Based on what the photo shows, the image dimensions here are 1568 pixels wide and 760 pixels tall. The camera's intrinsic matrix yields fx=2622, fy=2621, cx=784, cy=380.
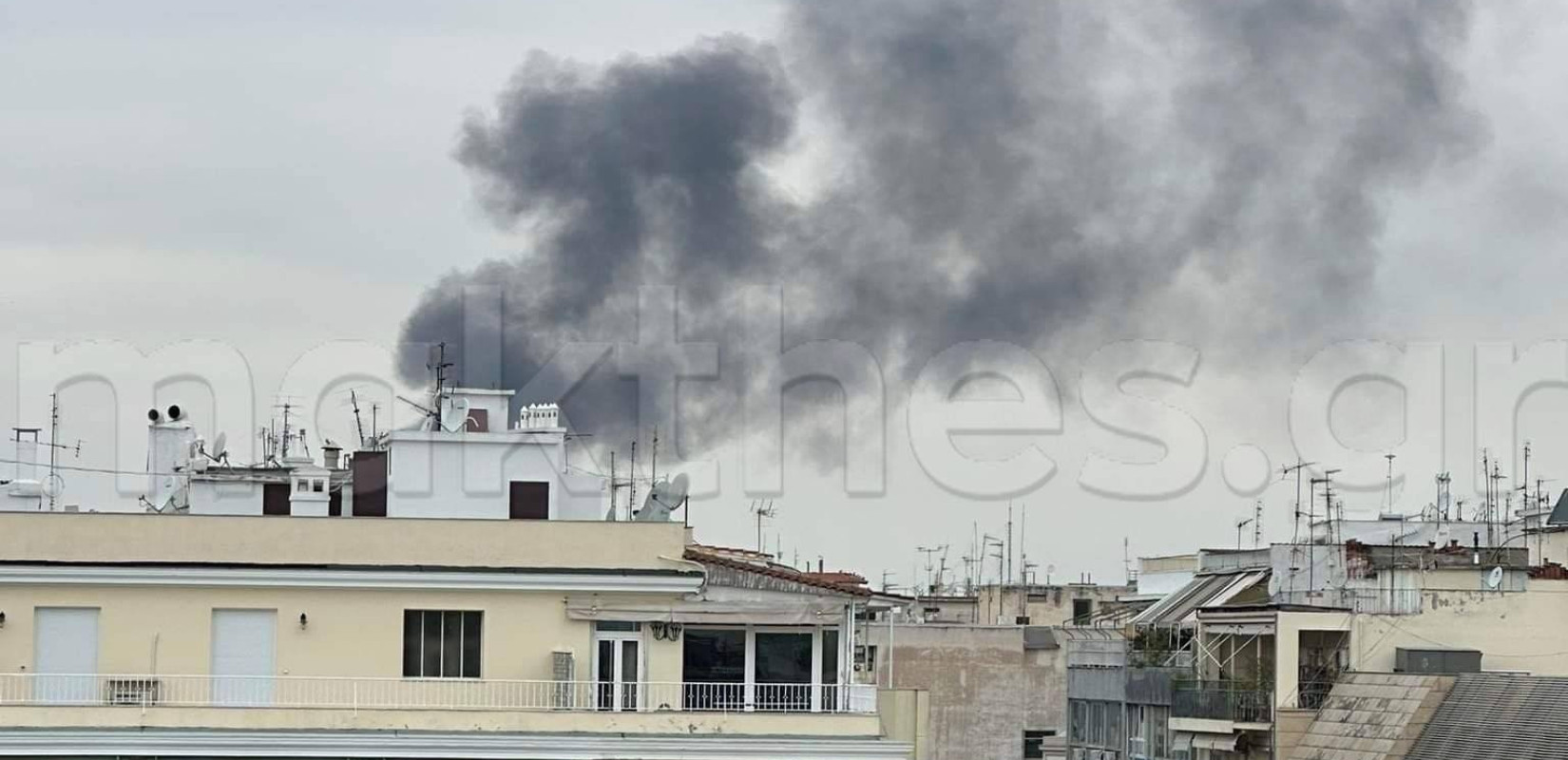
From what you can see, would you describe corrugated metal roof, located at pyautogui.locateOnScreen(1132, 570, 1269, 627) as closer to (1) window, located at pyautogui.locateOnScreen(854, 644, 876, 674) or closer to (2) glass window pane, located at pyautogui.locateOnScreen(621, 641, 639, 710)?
(1) window, located at pyautogui.locateOnScreen(854, 644, 876, 674)

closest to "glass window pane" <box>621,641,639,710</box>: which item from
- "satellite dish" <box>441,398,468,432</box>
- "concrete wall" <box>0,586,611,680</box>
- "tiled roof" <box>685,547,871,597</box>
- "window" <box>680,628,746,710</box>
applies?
"concrete wall" <box>0,586,611,680</box>

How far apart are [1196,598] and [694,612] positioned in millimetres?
35490

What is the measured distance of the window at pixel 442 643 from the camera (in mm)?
40375

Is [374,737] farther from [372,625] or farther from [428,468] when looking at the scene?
[428,468]

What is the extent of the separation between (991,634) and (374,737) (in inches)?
2119

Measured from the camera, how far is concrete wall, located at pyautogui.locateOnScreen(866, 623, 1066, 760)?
8900 centimetres

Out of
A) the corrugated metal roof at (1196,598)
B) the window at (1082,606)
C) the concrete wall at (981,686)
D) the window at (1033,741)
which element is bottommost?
the window at (1033,741)

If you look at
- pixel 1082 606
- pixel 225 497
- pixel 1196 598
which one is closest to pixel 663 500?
pixel 225 497

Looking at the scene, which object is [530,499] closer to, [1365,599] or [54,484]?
[54,484]

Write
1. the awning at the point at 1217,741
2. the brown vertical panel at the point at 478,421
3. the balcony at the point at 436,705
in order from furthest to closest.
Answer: the awning at the point at 1217,741
the brown vertical panel at the point at 478,421
the balcony at the point at 436,705

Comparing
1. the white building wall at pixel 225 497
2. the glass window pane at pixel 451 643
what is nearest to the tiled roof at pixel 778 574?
the glass window pane at pixel 451 643

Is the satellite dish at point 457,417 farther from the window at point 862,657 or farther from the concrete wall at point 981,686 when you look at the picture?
the concrete wall at point 981,686

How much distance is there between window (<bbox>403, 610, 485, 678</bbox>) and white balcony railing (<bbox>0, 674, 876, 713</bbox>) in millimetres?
367

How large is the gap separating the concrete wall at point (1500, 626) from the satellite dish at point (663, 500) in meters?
24.4
